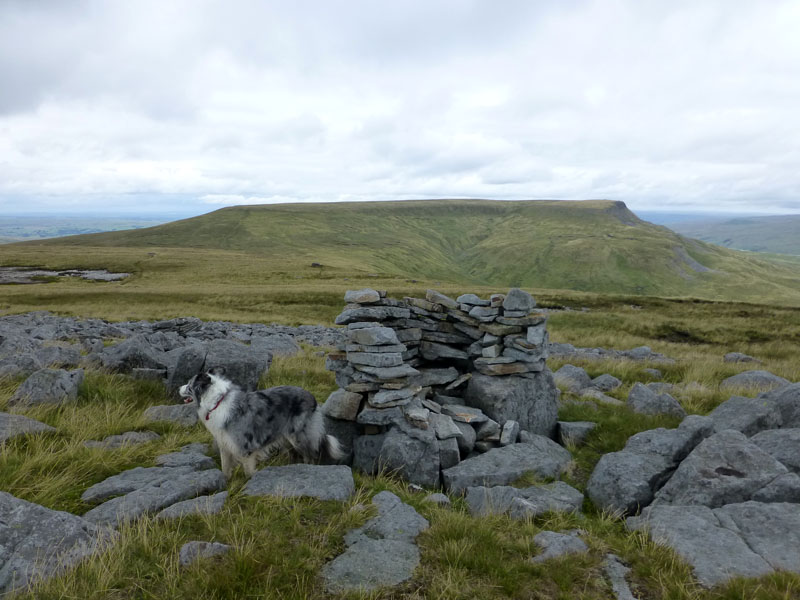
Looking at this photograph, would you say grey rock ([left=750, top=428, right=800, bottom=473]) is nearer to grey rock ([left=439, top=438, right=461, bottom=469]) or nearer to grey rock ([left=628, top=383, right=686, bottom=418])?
grey rock ([left=628, top=383, right=686, bottom=418])

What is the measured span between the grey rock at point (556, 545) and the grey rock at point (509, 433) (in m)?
4.22

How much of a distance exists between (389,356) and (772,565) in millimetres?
7166

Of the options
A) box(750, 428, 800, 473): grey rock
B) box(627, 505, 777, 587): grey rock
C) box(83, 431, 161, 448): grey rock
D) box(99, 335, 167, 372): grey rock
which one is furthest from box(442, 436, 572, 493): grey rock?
box(99, 335, 167, 372): grey rock

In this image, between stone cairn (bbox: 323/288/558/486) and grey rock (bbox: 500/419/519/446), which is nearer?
stone cairn (bbox: 323/288/558/486)

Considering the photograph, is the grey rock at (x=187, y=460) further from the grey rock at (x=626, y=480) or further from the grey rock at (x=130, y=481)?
the grey rock at (x=626, y=480)

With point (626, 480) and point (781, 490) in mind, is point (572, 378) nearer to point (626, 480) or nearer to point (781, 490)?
point (626, 480)

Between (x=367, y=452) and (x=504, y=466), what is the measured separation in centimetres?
296

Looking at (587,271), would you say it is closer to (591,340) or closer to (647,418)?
(591,340)

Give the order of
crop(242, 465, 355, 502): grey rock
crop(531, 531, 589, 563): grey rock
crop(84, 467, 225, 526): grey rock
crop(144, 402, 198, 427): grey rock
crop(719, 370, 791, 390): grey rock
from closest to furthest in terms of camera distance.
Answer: crop(531, 531, 589, 563): grey rock, crop(84, 467, 225, 526): grey rock, crop(242, 465, 355, 502): grey rock, crop(144, 402, 198, 427): grey rock, crop(719, 370, 791, 390): grey rock

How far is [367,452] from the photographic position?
969 cm

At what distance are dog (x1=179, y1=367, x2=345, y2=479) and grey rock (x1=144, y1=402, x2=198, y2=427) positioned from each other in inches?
82.7

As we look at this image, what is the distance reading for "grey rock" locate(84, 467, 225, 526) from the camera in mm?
5590

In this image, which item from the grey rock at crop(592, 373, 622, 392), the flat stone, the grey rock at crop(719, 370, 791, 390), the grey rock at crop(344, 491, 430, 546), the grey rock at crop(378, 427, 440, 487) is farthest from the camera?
the grey rock at crop(592, 373, 622, 392)

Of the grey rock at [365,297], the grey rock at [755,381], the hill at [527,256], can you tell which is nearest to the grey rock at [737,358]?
the grey rock at [755,381]
